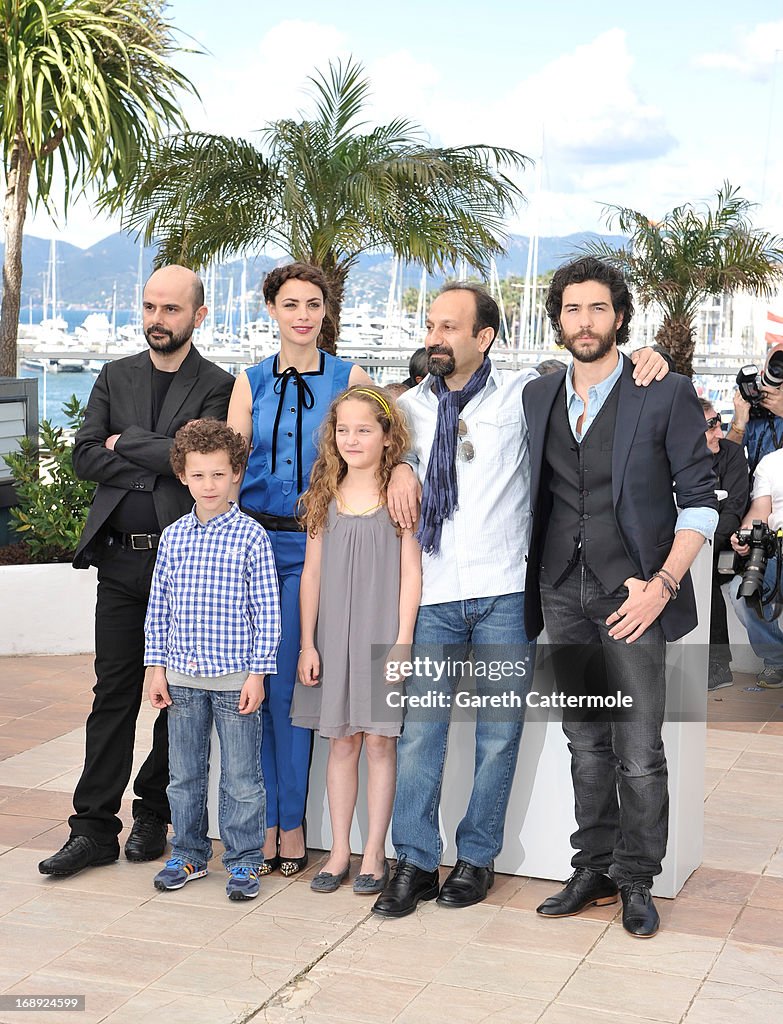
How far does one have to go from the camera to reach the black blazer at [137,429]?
4145 millimetres

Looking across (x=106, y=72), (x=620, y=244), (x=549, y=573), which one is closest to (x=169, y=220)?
(x=106, y=72)

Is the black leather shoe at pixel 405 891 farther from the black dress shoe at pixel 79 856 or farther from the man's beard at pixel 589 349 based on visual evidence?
the man's beard at pixel 589 349

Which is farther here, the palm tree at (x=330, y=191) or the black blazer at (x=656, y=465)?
the palm tree at (x=330, y=191)

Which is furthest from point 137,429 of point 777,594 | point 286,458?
point 777,594

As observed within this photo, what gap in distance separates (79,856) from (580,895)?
1.65 meters

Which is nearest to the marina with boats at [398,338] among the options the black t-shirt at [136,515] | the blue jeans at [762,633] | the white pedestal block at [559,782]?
the white pedestal block at [559,782]

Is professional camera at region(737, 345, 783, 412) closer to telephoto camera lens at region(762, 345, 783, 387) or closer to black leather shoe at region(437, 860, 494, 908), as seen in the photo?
telephoto camera lens at region(762, 345, 783, 387)

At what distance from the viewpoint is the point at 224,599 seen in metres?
3.95

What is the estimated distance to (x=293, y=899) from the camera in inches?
158

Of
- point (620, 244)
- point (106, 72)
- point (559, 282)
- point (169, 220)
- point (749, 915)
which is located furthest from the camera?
point (620, 244)

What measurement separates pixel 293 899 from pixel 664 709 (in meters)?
1.32

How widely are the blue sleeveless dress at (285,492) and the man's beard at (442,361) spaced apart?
1.43 ft

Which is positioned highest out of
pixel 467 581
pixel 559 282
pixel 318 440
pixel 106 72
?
pixel 106 72

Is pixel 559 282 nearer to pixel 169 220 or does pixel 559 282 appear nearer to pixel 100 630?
pixel 100 630
